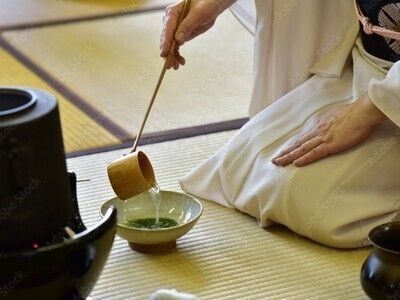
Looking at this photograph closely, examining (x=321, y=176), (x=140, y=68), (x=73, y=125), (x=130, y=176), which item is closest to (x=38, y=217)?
(x=130, y=176)

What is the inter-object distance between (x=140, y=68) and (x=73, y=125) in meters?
0.52

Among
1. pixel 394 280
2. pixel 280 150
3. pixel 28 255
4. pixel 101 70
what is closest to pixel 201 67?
pixel 101 70

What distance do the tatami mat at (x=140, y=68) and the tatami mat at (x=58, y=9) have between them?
94mm

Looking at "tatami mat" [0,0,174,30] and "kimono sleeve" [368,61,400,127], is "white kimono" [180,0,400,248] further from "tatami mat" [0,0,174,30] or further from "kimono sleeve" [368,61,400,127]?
"tatami mat" [0,0,174,30]

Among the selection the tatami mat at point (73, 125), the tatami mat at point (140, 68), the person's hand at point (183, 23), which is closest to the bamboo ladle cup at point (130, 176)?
the person's hand at point (183, 23)

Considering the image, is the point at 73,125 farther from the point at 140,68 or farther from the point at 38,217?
the point at 38,217

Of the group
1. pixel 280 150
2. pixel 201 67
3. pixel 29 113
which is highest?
pixel 29 113

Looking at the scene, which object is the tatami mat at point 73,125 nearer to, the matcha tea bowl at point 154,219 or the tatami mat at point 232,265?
the tatami mat at point 232,265

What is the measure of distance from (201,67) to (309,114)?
1041 mm

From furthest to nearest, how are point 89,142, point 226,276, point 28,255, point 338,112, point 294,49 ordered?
point 89,142
point 294,49
point 338,112
point 226,276
point 28,255

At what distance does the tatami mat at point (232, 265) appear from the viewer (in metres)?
1.70

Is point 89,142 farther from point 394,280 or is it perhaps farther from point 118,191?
point 394,280

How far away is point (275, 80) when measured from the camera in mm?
2148

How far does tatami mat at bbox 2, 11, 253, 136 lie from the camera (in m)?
2.61
